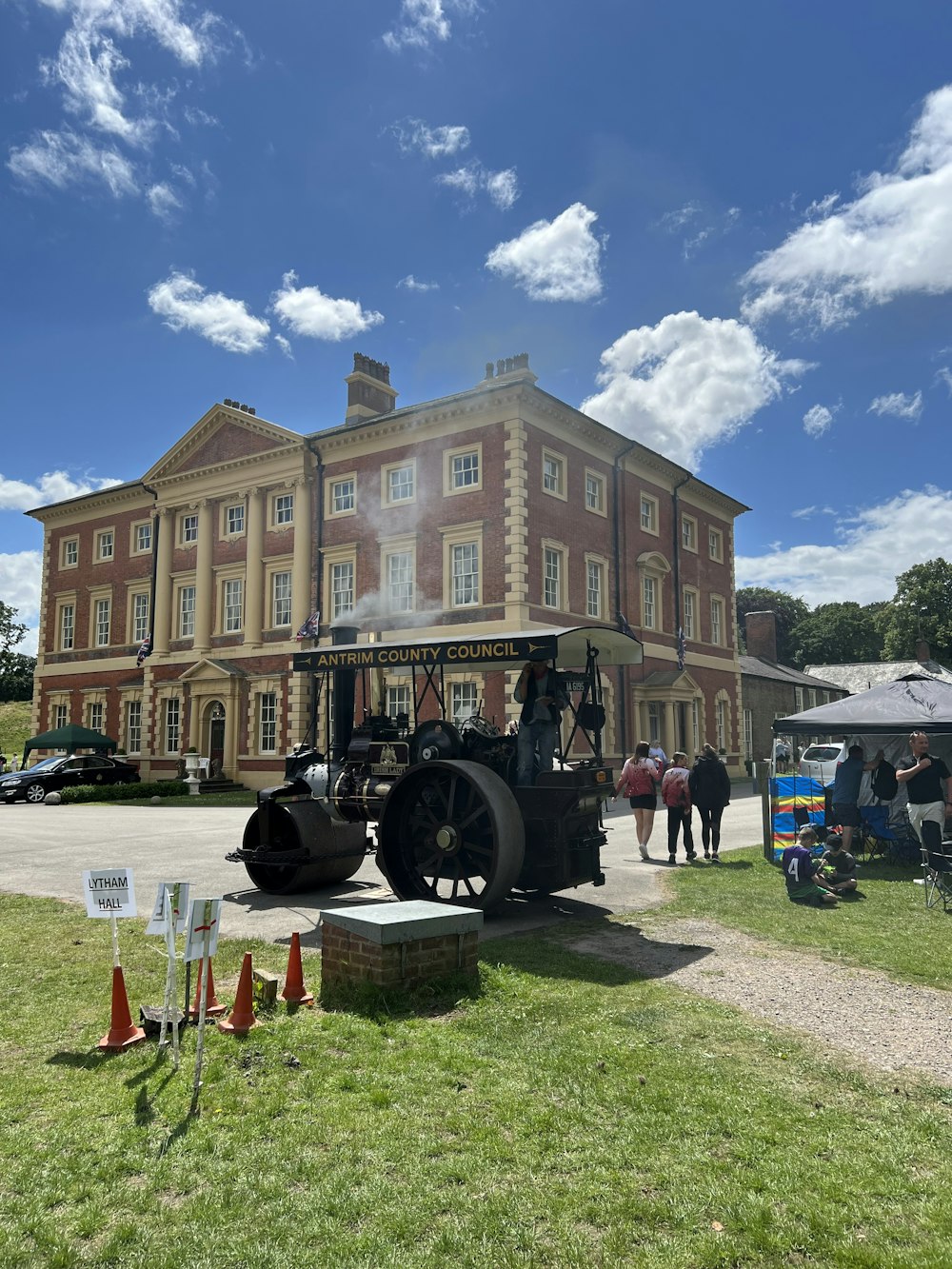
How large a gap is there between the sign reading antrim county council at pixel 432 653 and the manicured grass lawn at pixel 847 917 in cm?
299

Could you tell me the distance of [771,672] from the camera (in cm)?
4400

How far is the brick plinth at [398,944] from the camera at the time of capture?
586 centimetres

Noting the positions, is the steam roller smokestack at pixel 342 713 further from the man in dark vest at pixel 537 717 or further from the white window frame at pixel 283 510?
the white window frame at pixel 283 510

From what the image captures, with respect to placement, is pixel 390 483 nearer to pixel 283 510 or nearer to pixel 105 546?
pixel 283 510

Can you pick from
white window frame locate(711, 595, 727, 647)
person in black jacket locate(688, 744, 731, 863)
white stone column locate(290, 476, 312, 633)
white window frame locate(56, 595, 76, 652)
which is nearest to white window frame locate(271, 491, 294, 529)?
white stone column locate(290, 476, 312, 633)

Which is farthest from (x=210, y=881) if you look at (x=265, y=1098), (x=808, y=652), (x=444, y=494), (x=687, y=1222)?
(x=808, y=652)

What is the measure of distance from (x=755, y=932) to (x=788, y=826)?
5.96 meters

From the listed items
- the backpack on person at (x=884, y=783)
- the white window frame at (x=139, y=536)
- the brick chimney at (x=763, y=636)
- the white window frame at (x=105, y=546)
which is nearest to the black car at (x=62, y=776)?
the white window frame at (x=139, y=536)

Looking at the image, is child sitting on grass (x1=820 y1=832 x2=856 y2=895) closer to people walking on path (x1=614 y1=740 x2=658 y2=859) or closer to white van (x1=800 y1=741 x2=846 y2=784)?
people walking on path (x1=614 y1=740 x2=658 y2=859)

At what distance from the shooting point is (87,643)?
39.3 m

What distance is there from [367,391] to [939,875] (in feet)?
89.3

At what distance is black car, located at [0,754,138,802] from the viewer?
91.2 feet

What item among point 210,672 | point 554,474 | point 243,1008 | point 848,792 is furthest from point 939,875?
point 210,672

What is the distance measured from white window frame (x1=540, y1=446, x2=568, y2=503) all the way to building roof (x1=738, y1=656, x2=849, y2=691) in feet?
50.1
